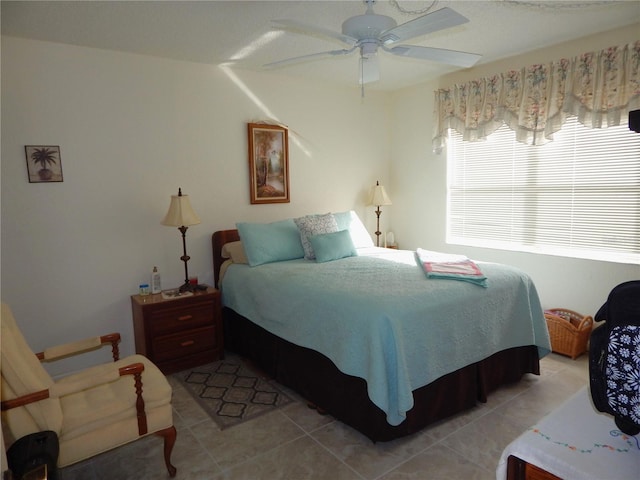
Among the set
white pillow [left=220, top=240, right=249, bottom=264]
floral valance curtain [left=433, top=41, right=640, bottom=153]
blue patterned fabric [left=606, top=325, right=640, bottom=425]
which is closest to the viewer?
blue patterned fabric [left=606, top=325, right=640, bottom=425]

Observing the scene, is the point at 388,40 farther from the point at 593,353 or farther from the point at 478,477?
the point at 478,477

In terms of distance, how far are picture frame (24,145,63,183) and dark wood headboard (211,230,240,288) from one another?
4.26 feet

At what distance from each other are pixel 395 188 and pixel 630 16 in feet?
8.81

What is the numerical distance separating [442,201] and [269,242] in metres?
2.08

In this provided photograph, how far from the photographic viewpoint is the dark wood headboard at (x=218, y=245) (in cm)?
383

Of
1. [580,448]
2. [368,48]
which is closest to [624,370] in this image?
[580,448]

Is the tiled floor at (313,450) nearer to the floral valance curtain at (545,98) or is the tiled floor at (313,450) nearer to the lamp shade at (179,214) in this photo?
the lamp shade at (179,214)

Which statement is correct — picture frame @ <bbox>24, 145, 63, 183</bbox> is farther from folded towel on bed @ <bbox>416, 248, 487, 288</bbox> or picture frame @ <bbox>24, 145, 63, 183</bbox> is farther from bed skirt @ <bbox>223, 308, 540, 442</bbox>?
folded towel on bed @ <bbox>416, 248, 487, 288</bbox>

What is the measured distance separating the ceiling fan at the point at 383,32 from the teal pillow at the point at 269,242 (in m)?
1.51

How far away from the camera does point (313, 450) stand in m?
2.28

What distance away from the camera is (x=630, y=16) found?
2.94m

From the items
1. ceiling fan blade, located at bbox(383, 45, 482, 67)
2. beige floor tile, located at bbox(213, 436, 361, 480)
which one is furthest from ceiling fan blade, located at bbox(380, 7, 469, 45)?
beige floor tile, located at bbox(213, 436, 361, 480)

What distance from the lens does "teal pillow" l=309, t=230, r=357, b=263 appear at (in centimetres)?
355

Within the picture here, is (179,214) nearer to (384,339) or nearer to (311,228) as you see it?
(311,228)
